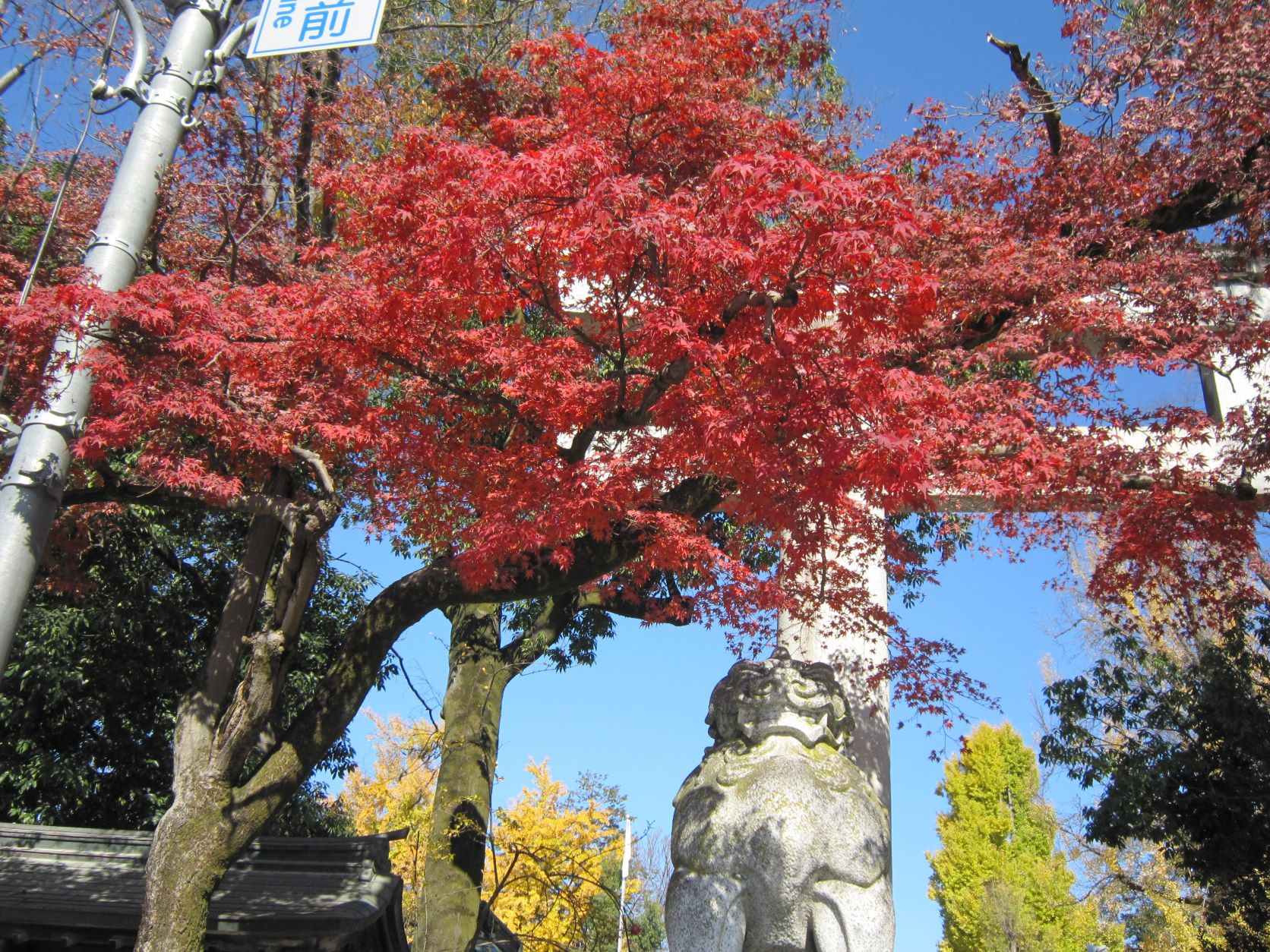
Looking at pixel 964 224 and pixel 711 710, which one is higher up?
pixel 964 224

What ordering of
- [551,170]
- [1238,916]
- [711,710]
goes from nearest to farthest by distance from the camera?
[711,710], [551,170], [1238,916]

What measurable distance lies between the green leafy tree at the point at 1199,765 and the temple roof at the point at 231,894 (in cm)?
779

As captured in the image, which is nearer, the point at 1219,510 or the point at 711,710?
the point at 711,710

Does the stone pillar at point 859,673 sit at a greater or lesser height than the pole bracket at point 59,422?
greater

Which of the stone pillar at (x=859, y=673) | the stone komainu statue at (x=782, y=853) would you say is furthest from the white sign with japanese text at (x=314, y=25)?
the stone pillar at (x=859, y=673)

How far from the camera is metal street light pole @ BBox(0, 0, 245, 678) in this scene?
359 cm

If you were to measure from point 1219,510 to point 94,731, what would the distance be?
40.3 ft

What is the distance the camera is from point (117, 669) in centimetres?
1189

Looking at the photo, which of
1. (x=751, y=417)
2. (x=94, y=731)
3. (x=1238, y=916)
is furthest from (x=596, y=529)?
(x=1238, y=916)

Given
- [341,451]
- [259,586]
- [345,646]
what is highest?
[341,451]

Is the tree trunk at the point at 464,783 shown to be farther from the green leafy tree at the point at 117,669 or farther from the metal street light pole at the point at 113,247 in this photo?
the metal street light pole at the point at 113,247

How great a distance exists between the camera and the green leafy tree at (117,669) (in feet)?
36.5

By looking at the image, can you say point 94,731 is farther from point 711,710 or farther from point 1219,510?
point 1219,510

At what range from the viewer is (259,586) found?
7.55 m
